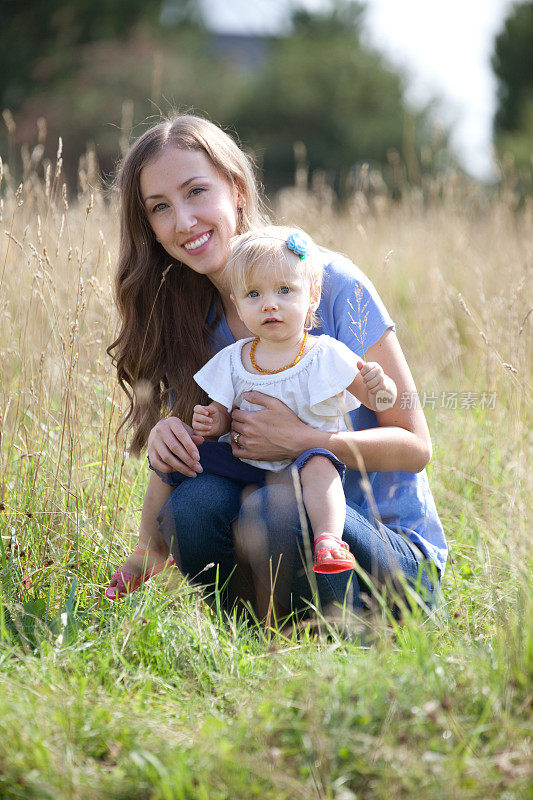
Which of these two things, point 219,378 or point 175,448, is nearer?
point 175,448

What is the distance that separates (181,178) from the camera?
2.25 meters

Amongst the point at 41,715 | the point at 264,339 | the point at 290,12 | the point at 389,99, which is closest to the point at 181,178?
the point at 264,339

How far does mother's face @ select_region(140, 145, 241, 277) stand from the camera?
2.25m

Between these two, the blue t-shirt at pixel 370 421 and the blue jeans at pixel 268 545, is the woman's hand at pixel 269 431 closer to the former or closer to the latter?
the blue jeans at pixel 268 545

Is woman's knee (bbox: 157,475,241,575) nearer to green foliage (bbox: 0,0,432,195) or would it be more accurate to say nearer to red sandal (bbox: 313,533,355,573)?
red sandal (bbox: 313,533,355,573)

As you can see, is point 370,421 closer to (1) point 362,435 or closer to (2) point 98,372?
(1) point 362,435

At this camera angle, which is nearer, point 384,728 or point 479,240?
point 384,728

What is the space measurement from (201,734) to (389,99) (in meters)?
20.7

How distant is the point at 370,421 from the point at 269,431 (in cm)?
Answer: 37

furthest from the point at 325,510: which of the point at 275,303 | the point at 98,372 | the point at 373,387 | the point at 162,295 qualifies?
the point at 98,372

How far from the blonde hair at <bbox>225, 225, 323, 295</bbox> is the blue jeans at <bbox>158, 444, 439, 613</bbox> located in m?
0.51

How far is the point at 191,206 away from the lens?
2.26 metres

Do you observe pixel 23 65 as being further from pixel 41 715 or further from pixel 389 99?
pixel 41 715

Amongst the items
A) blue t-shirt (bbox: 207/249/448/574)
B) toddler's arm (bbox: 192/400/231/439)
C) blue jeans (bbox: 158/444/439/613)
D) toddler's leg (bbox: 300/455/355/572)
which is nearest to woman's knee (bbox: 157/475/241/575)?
blue jeans (bbox: 158/444/439/613)
